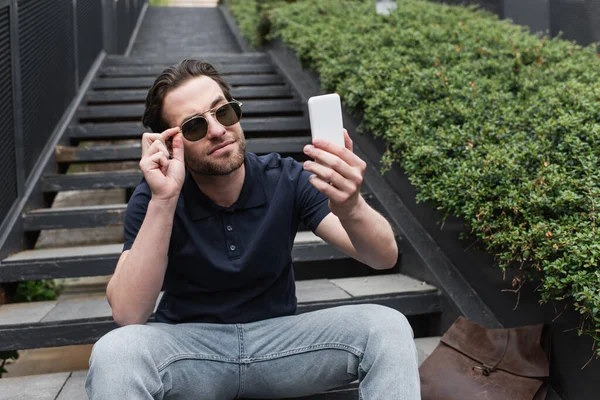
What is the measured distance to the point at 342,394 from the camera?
2.60m

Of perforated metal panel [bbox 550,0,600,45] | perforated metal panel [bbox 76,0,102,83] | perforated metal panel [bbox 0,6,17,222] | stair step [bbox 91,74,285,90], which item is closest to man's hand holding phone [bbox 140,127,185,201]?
perforated metal panel [bbox 0,6,17,222]

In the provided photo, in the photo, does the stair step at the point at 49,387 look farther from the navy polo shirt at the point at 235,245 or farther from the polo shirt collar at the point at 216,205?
the polo shirt collar at the point at 216,205

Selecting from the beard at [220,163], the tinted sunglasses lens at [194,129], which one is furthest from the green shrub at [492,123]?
the tinted sunglasses lens at [194,129]

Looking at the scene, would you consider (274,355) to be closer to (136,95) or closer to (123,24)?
(136,95)

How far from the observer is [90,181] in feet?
15.1

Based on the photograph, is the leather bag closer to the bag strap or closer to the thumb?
the bag strap

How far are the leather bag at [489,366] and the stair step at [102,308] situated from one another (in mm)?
723

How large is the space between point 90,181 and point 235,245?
8.54 feet

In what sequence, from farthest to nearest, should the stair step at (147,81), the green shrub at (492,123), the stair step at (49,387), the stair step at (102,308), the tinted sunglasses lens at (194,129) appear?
the stair step at (147,81), the stair step at (102,308), the stair step at (49,387), the green shrub at (492,123), the tinted sunglasses lens at (194,129)

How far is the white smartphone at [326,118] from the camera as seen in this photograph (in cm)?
188

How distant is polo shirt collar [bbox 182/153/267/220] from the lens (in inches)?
92.0

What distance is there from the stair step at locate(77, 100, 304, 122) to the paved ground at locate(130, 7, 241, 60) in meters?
4.90

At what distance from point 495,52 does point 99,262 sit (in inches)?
127

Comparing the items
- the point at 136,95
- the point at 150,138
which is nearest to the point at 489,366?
the point at 150,138
